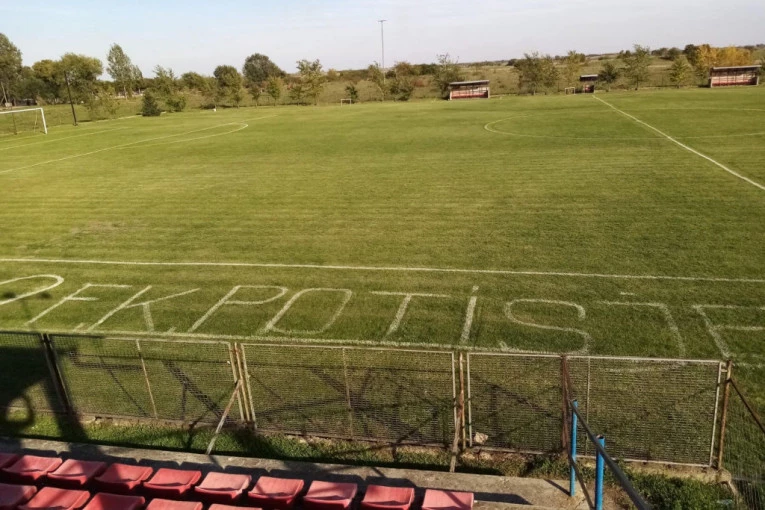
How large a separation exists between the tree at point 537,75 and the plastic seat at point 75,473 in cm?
8157

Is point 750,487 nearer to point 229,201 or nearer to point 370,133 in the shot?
point 229,201

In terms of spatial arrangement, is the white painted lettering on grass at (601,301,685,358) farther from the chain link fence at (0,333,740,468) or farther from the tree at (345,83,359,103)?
the tree at (345,83,359,103)

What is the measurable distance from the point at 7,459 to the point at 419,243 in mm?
12378

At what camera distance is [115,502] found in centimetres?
715

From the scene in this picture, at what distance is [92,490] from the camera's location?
7.99m

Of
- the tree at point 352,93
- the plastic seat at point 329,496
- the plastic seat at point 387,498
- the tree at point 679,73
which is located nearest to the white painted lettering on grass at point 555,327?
the plastic seat at point 387,498

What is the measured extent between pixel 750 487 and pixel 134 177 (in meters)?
30.8

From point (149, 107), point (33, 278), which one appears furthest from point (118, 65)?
point (33, 278)

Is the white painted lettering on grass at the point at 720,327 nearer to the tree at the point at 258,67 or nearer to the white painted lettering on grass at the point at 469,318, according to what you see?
the white painted lettering on grass at the point at 469,318

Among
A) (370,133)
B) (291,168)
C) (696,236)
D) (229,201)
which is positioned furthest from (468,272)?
(370,133)

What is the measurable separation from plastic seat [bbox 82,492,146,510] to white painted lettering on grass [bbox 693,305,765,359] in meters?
10.0

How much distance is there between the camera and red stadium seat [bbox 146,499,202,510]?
6.96 metres

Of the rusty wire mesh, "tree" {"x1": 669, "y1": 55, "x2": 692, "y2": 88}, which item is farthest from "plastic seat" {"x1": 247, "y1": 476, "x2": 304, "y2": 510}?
"tree" {"x1": 669, "y1": 55, "x2": 692, "y2": 88}

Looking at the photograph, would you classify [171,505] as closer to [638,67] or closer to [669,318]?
[669,318]
